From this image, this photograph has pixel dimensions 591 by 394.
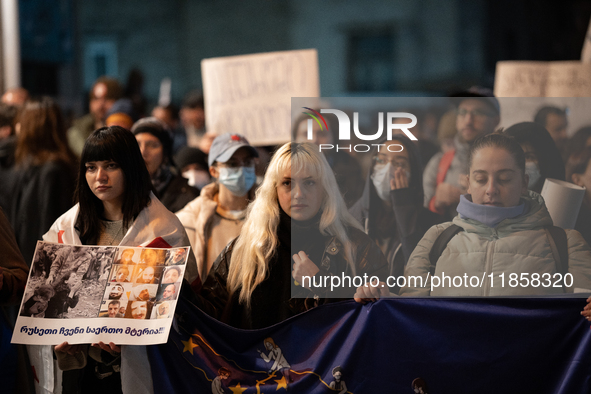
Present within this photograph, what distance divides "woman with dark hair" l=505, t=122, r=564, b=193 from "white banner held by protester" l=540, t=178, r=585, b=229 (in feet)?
0.13

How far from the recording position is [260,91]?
5.73 metres

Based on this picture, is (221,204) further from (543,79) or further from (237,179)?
(543,79)

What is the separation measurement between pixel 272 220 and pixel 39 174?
2.20m

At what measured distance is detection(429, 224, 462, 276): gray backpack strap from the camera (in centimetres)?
279

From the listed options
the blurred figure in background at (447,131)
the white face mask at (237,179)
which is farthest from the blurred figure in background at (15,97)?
the blurred figure in background at (447,131)

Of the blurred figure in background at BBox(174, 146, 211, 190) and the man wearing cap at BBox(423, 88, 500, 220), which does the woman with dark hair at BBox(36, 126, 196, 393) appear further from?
the blurred figure in background at BBox(174, 146, 211, 190)

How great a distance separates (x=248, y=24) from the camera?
54.0ft

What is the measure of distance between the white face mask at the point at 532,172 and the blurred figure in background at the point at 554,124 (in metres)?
0.13

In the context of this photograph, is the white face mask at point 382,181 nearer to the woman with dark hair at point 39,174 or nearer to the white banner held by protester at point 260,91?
the woman with dark hair at point 39,174

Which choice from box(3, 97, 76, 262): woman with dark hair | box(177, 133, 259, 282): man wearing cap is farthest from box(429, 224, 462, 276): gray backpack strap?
box(3, 97, 76, 262): woman with dark hair

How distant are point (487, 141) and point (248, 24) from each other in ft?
47.3

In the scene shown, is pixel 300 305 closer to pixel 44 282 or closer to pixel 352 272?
pixel 352 272

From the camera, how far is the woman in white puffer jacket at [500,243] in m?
2.75

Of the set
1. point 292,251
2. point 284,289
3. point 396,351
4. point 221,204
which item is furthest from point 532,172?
point 221,204
